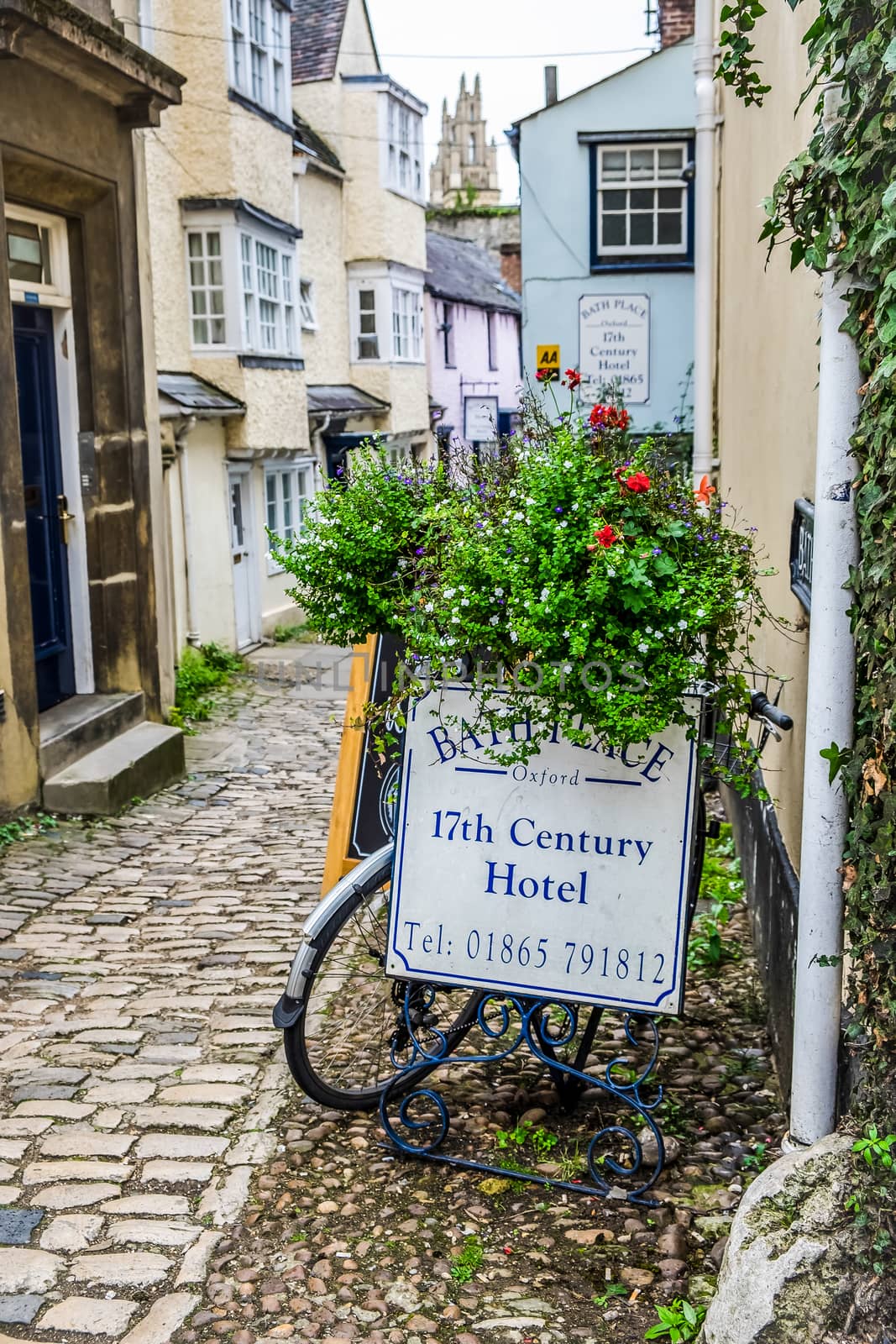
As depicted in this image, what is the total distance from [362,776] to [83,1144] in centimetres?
182

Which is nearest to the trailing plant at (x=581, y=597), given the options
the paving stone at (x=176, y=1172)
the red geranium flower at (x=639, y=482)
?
the red geranium flower at (x=639, y=482)

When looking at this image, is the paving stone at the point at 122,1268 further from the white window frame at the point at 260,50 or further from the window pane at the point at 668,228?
the white window frame at the point at 260,50

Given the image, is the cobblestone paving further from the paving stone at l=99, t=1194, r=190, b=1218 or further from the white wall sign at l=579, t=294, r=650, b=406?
the white wall sign at l=579, t=294, r=650, b=406

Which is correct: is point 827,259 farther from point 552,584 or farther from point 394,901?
point 394,901

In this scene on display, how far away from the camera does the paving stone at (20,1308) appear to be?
3074 mm

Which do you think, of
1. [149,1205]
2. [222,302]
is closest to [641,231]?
[222,302]

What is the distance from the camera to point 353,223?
22609 mm

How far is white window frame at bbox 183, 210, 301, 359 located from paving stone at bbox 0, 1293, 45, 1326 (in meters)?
13.9

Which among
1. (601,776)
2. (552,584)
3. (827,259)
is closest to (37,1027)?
(601,776)

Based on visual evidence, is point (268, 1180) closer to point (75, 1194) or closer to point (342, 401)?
point (75, 1194)

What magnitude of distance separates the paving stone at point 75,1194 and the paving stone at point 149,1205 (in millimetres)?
40

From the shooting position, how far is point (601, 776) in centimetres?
359

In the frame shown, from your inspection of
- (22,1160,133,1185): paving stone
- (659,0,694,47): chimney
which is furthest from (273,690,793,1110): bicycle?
(659,0,694,47): chimney

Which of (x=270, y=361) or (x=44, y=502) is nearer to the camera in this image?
(x=44, y=502)
